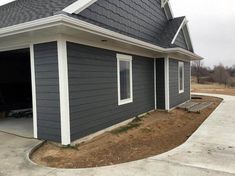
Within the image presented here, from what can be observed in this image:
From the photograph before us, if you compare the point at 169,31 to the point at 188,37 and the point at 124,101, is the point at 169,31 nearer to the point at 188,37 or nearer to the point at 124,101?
the point at 188,37

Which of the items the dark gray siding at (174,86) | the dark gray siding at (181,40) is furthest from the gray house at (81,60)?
the dark gray siding at (181,40)

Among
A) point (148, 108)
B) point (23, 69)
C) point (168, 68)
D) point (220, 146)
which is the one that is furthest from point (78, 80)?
point (23, 69)

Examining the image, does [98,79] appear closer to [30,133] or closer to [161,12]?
[30,133]

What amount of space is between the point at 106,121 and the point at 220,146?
3036mm

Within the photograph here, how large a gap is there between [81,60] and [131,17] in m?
3.90

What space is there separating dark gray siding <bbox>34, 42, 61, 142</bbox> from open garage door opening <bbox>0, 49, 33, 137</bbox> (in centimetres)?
258

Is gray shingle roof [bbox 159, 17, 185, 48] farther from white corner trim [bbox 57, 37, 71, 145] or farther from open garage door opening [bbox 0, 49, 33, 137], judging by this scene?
white corner trim [bbox 57, 37, 71, 145]

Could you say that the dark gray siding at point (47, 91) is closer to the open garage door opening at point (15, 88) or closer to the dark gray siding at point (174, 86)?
the open garage door opening at point (15, 88)

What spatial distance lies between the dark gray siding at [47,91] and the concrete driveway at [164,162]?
0.43 metres

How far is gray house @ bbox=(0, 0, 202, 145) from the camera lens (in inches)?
217

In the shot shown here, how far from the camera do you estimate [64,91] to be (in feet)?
18.1

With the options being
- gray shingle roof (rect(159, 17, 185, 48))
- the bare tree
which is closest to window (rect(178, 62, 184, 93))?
gray shingle roof (rect(159, 17, 185, 48))

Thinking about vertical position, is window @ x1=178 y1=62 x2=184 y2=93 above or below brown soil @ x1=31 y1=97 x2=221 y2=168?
above

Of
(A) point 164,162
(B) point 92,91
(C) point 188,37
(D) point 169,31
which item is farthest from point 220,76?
(A) point 164,162
